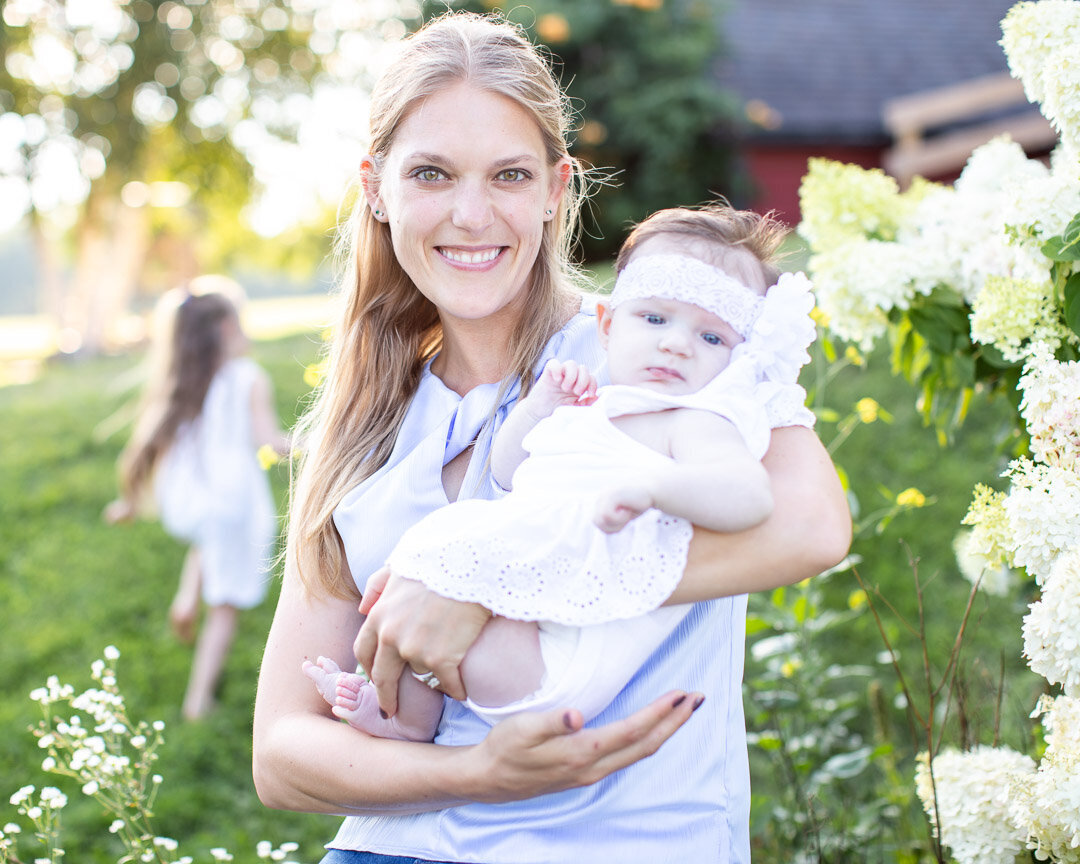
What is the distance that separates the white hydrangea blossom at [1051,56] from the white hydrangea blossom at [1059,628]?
759 millimetres

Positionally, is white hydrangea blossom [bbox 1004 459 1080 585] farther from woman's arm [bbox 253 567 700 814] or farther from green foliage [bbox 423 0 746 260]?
green foliage [bbox 423 0 746 260]

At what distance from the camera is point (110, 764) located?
6.26 feet

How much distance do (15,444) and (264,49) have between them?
9.29 m

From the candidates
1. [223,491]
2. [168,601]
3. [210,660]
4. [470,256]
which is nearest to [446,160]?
[470,256]

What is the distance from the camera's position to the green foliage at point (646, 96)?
427 inches

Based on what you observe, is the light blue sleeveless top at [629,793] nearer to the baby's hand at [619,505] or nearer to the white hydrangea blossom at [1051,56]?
the baby's hand at [619,505]

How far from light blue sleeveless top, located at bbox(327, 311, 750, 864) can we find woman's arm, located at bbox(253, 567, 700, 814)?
0.25 ft

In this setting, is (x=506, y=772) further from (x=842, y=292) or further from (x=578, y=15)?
(x=578, y=15)

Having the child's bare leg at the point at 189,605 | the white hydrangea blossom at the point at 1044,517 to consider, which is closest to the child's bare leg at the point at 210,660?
the child's bare leg at the point at 189,605

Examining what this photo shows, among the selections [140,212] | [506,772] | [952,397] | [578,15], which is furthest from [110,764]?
[140,212]

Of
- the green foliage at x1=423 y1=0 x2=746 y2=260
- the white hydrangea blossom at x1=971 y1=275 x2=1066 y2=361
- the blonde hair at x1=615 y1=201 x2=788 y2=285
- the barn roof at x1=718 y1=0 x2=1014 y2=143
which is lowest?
the white hydrangea blossom at x1=971 y1=275 x2=1066 y2=361

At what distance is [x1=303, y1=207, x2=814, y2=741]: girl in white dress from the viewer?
147cm

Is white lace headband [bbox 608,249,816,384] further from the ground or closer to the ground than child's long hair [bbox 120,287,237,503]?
closer to the ground

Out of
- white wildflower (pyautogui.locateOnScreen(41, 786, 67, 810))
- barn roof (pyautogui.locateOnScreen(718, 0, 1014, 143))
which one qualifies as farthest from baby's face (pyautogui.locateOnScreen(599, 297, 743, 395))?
barn roof (pyautogui.locateOnScreen(718, 0, 1014, 143))
